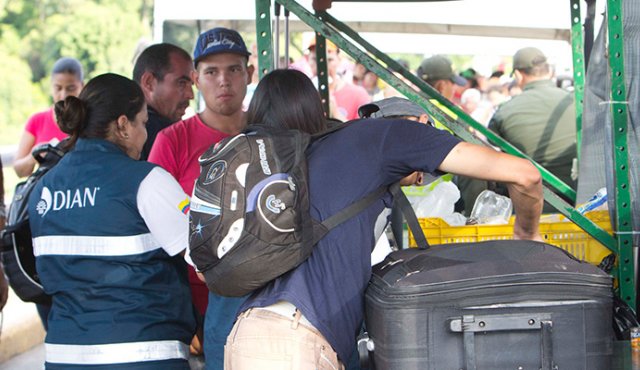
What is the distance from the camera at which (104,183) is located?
3545 millimetres

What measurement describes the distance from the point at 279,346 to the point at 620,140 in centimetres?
196

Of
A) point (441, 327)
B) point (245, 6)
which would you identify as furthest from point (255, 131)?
point (245, 6)

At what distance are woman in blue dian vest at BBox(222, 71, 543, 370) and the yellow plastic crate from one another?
1150mm

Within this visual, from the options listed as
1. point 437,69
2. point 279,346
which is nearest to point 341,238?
point 279,346

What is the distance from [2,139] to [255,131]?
87.7 ft

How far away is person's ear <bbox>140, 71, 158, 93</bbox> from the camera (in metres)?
5.43

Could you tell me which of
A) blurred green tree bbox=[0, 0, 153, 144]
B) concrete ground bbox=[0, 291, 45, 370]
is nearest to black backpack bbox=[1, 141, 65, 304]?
concrete ground bbox=[0, 291, 45, 370]

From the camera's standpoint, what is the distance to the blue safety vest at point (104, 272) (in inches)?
138

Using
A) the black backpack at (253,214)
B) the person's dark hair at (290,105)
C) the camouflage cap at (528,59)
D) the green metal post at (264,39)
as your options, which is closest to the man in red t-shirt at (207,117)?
the green metal post at (264,39)

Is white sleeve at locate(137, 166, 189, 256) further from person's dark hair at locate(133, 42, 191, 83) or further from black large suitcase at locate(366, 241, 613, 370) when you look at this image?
person's dark hair at locate(133, 42, 191, 83)

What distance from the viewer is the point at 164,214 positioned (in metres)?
3.50

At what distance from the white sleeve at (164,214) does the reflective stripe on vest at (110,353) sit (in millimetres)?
362

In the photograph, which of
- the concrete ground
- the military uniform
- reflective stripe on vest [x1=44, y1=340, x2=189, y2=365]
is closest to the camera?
reflective stripe on vest [x1=44, y1=340, x2=189, y2=365]

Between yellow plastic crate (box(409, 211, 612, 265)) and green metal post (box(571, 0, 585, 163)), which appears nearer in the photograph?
yellow plastic crate (box(409, 211, 612, 265))
